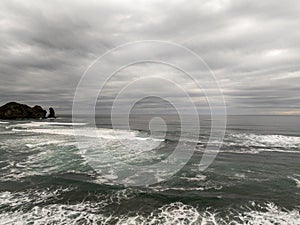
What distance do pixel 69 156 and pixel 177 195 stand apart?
1519 centimetres

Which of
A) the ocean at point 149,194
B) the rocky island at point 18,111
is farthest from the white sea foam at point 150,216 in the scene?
the rocky island at point 18,111

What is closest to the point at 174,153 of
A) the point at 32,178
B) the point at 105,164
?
the point at 105,164

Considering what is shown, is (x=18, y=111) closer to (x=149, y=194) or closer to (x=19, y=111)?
(x=19, y=111)

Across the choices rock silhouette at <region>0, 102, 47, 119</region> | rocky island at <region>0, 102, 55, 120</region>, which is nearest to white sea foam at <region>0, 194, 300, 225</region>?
rocky island at <region>0, 102, 55, 120</region>

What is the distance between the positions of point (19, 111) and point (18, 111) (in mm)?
577

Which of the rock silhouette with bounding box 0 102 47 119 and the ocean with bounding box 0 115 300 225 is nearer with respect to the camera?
the ocean with bounding box 0 115 300 225

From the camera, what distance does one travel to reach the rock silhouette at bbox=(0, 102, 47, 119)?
13150 cm

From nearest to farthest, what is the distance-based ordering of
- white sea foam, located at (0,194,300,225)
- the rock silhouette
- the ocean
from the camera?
white sea foam, located at (0,194,300,225) → the ocean → the rock silhouette

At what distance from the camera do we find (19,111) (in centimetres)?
13712

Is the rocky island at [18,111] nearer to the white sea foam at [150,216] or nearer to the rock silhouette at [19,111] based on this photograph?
the rock silhouette at [19,111]

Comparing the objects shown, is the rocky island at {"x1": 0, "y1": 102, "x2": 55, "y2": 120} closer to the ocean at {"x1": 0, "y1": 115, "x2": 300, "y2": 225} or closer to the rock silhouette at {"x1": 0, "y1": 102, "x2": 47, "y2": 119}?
the rock silhouette at {"x1": 0, "y1": 102, "x2": 47, "y2": 119}

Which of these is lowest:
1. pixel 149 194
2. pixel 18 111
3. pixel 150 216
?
pixel 150 216

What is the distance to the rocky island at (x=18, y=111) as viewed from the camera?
13125cm

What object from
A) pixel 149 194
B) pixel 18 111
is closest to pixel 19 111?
pixel 18 111
